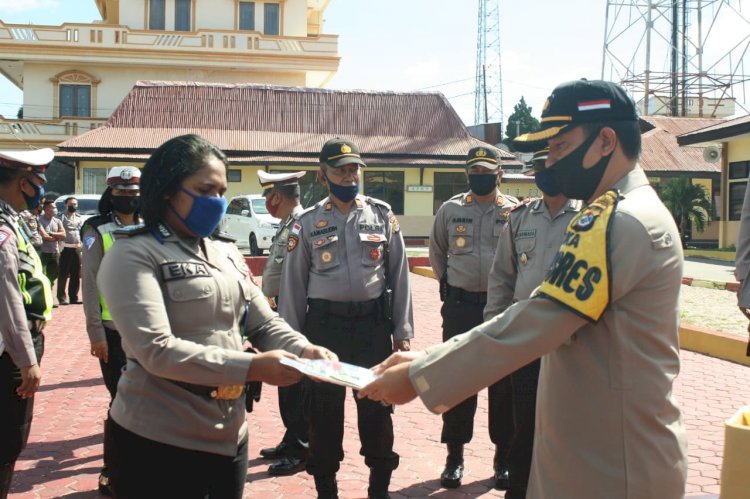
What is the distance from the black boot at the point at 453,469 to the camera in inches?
202

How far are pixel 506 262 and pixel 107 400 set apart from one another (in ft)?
14.8

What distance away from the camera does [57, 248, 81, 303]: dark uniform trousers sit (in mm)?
14539

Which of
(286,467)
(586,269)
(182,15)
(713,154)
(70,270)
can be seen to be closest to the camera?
(586,269)

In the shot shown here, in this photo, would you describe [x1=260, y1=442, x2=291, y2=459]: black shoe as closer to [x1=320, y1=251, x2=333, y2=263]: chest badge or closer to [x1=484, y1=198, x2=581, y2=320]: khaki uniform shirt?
[x1=320, y1=251, x2=333, y2=263]: chest badge

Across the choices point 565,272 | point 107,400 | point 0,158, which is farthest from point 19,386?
point 107,400

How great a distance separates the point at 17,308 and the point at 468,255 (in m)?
3.18

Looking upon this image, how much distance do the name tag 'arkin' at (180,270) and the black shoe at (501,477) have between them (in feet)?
9.95

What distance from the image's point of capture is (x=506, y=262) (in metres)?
4.77

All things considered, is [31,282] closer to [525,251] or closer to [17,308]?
[17,308]

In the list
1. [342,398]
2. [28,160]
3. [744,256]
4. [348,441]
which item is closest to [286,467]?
[348,441]

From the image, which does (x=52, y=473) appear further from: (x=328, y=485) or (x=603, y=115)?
(x=603, y=115)

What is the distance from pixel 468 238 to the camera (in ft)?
19.0

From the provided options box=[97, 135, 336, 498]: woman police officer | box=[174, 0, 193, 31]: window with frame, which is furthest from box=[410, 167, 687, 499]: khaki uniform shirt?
box=[174, 0, 193, 31]: window with frame

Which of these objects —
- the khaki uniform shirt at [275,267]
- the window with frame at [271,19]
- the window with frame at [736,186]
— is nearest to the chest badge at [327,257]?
the khaki uniform shirt at [275,267]
